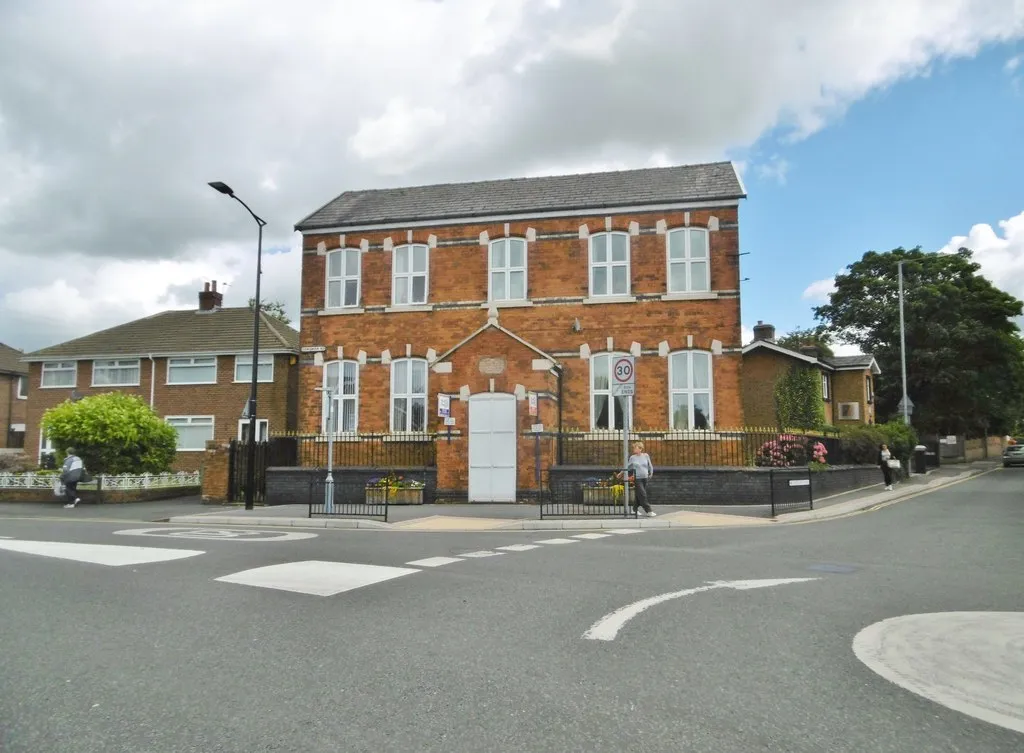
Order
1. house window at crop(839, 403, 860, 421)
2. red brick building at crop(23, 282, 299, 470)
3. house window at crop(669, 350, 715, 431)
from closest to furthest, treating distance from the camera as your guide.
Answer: house window at crop(669, 350, 715, 431) < red brick building at crop(23, 282, 299, 470) < house window at crop(839, 403, 860, 421)

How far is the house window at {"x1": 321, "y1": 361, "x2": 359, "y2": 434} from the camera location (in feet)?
80.7

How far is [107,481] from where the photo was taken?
23312mm

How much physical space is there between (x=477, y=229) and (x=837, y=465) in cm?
1432

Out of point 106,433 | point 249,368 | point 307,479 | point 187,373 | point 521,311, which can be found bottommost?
point 307,479


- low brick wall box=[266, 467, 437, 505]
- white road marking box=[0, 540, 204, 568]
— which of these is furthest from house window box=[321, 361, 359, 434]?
white road marking box=[0, 540, 204, 568]

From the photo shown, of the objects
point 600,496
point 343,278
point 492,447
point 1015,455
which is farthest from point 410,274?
point 1015,455

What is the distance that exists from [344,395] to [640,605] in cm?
1927

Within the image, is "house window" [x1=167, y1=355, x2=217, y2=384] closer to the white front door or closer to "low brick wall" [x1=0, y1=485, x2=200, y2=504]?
"low brick wall" [x1=0, y1=485, x2=200, y2=504]

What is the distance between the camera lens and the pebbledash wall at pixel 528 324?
21000 millimetres

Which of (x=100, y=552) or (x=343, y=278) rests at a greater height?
(x=343, y=278)

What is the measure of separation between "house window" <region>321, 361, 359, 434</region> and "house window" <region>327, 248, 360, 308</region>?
82.9 inches

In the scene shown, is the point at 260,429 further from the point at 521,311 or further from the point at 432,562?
the point at 432,562

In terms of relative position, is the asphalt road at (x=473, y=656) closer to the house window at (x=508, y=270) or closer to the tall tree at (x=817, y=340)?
the house window at (x=508, y=270)

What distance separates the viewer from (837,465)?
84.2 feet
